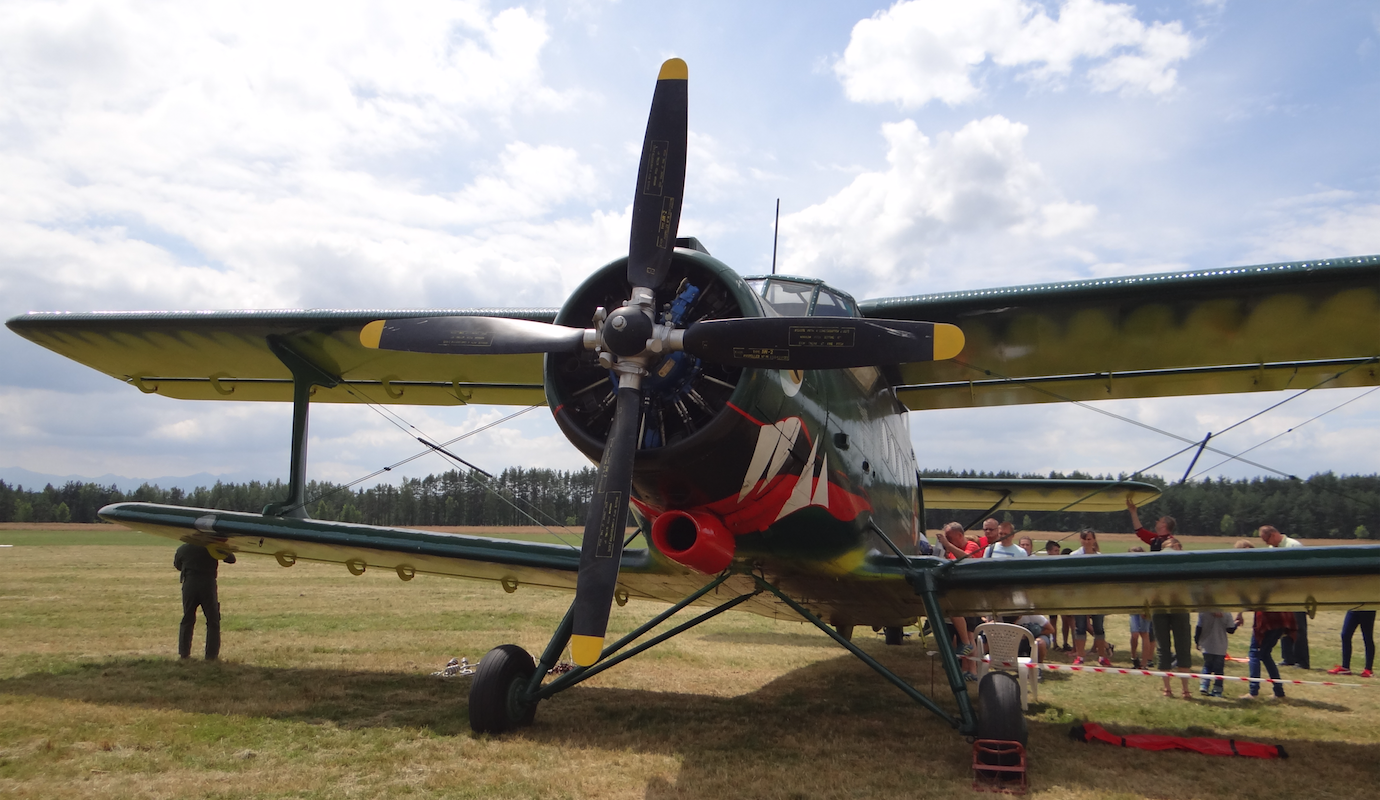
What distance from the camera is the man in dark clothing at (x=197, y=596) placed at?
859 cm

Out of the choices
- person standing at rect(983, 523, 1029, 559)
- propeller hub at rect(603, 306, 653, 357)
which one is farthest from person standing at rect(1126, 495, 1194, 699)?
propeller hub at rect(603, 306, 653, 357)

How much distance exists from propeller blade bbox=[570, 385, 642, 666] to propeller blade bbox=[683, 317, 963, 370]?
21.2 inches

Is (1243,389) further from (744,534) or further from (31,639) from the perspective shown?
(31,639)

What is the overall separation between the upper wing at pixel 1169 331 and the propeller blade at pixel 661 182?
2417mm

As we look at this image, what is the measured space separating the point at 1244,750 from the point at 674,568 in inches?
172

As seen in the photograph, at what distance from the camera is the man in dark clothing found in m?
8.59

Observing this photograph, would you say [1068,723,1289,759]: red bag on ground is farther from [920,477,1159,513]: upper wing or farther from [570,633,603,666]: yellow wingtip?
[920,477,1159,513]: upper wing

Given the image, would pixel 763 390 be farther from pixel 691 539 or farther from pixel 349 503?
pixel 349 503

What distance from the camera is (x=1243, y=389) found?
8.06 m

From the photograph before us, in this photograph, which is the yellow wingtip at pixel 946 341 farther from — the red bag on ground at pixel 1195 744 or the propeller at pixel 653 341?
the red bag on ground at pixel 1195 744

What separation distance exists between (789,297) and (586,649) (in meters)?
2.90

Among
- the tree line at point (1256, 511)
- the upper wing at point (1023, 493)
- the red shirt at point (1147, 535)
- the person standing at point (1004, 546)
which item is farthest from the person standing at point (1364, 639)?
the tree line at point (1256, 511)

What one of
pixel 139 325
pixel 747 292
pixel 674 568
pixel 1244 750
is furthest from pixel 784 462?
pixel 139 325

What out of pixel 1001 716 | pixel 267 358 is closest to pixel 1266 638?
pixel 1001 716
